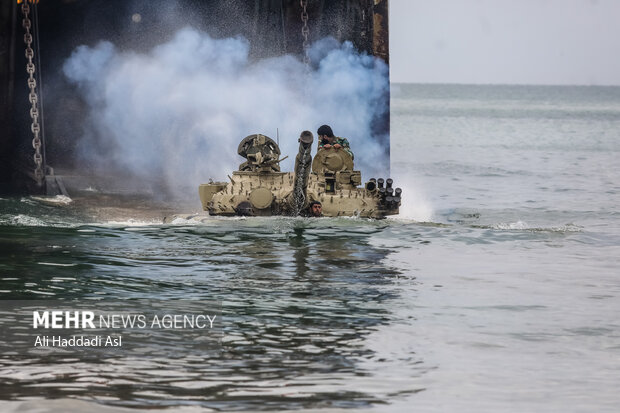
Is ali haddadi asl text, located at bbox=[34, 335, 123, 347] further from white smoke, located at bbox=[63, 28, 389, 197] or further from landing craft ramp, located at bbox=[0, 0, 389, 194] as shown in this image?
white smoke, located at bbox=[63, 28, 389, 197]

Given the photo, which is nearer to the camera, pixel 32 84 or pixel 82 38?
pixel 32 84

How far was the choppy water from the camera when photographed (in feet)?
38.7

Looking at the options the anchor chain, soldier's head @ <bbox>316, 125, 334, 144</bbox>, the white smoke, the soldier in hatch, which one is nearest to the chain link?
soldier's head @ <bbox>316, 125, 334, 144</bbox>

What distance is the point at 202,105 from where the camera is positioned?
38.5 meters

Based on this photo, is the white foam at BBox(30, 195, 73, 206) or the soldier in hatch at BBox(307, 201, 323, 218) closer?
the soldier in hatch at BBox(307, 201, 323, 218)

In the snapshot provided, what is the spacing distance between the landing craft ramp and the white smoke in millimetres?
376

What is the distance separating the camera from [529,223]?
30.1 metres

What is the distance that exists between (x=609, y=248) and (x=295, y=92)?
1324 centimetres

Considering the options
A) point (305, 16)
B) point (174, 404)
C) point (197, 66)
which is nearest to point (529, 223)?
point (305, 16)

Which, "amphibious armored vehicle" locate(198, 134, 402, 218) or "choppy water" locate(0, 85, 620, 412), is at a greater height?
"amphibious armored vehicle" locate(198, 134, 402, 218)

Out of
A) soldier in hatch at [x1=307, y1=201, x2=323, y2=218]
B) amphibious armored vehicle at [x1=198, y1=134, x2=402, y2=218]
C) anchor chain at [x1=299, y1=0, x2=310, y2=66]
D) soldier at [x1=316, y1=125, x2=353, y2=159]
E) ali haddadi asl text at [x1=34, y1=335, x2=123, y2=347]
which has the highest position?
anchor chain at [x1=299, y1=0, x2=310, y2=66]

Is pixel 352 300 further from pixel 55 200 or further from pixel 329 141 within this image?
pixel 55 200

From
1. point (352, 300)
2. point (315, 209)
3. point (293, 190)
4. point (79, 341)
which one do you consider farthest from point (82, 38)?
point (79, 341)

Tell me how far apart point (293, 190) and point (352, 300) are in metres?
7.73
